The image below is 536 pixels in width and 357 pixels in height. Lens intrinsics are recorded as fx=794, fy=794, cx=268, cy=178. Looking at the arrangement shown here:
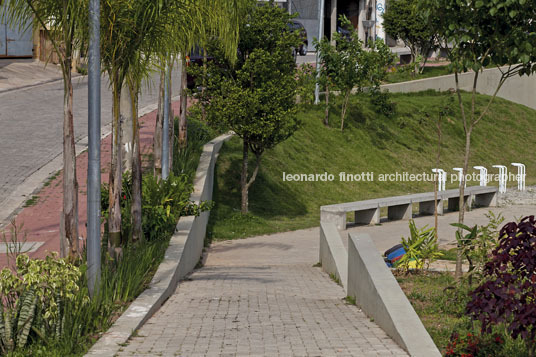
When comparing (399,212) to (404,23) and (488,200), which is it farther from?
(404,23)

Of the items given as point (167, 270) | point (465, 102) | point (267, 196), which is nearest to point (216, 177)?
point (267, 196)

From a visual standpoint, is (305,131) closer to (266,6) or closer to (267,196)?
(267,196)

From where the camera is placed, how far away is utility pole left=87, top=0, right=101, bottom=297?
857 cm

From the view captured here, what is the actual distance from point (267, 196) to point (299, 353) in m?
16.9

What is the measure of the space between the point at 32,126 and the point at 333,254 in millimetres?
14819

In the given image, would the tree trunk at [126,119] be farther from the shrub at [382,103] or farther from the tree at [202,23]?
the shrub at [382,103]

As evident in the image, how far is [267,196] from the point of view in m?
24.1

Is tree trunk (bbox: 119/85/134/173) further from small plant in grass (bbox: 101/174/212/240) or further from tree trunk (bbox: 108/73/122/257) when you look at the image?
tree trunk (bbox: 108/73/122/257)

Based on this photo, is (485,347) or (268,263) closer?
(485,347)

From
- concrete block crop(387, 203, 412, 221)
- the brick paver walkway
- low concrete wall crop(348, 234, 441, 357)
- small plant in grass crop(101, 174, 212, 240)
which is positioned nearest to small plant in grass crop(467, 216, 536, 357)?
low concrete wall crop(348, 234, 441, 357)

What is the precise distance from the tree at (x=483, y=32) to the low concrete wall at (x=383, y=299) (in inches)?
62.7

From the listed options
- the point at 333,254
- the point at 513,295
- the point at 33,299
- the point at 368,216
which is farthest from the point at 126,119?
the point at 513,295

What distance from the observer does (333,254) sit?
13.2 m

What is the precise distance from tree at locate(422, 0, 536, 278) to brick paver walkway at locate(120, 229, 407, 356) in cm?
242
